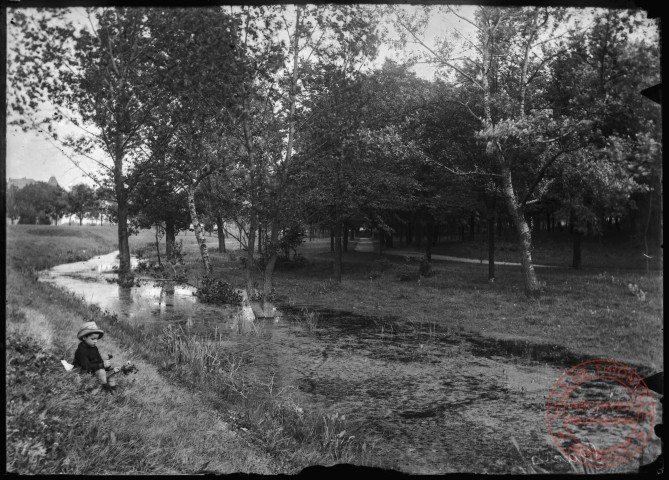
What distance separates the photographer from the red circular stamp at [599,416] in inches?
208

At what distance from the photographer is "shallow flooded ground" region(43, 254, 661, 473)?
7.18 m

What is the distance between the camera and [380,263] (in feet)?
123

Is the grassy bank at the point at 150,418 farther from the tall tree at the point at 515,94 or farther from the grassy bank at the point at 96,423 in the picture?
the tall tree at the point at 515,94

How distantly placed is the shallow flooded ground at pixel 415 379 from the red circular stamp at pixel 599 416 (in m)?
0.09

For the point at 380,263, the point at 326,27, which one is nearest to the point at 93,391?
the point at 326,27

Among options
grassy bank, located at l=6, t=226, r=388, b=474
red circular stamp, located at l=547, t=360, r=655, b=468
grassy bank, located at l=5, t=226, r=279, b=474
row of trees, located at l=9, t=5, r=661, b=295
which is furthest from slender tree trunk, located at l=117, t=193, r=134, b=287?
red circular stamp, located at l=547, t=360, r=655, b=468

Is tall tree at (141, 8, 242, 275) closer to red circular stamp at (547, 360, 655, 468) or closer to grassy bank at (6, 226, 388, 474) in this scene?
grassy bank at (6, 226, 388, 474)

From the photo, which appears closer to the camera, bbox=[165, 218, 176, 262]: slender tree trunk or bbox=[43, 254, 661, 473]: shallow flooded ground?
bbox=[43, 254, 661, 473]: shallow flooded ground

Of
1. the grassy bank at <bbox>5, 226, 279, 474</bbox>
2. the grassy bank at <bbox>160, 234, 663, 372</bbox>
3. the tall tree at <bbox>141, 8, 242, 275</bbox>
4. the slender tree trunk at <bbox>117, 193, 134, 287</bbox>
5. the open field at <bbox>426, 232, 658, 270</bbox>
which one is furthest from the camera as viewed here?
the open field at <bbox>426, 232, 658, 270</bbox>

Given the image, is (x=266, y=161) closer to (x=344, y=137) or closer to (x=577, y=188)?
(x=344, y=137)

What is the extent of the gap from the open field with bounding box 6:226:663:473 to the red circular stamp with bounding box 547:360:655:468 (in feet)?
3.52

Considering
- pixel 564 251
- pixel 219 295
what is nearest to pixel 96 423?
pixel 219 295

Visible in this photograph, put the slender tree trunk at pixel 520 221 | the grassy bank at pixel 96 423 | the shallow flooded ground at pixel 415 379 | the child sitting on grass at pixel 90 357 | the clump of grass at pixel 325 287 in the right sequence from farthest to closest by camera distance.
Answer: the clump of grass at pixel 325 287 < the slender tree trunk at pixel 520 221 < the shallow flooded ground at pixel 415 379 < the child sitting on grass at pixel 90 357 < the grassy bank at pixel 96 423

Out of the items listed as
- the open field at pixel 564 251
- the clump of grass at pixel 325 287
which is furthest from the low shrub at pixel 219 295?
the open field at pixel 564 251
